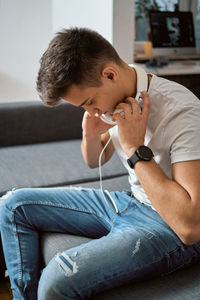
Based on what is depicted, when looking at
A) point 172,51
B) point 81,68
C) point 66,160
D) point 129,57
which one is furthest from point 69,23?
point 81,68

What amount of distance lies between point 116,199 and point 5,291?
701 millimetres

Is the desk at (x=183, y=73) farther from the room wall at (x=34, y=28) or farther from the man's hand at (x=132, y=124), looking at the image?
the man's hand at (x=132, y=124)

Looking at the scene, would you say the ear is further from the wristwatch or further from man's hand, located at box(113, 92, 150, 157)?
the wristwatch

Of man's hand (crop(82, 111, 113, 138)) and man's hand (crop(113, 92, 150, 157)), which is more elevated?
man's hand (crop(113, 92, 150, 157))

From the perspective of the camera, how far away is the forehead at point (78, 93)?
1.13m

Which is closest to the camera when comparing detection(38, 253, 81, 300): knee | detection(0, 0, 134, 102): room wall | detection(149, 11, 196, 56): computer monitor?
detection(38, 253, 81, 300): knee

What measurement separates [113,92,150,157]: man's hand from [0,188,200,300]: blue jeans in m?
0.25

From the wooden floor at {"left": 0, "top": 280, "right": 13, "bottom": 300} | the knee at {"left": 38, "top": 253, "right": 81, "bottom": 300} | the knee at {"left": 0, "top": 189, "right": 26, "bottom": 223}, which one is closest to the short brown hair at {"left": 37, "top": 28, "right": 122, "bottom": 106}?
the knee at {"left": 0, "top": 189, "right": 26, "bottom": 223}

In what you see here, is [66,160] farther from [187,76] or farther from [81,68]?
[187,76]

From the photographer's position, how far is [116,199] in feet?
4.40

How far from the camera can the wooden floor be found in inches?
62.2

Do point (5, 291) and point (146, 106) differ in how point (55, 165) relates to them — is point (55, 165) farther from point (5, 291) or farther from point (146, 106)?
point (146, 106)

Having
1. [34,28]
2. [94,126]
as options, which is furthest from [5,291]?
[34,28]

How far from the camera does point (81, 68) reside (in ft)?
3.63
